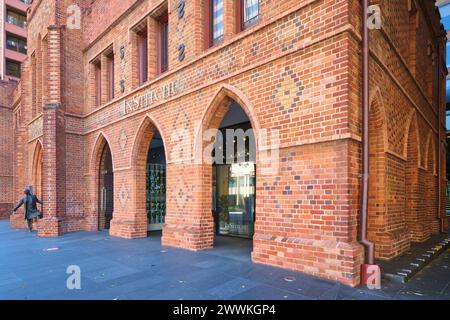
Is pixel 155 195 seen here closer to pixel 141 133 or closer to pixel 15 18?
pixel 141 133

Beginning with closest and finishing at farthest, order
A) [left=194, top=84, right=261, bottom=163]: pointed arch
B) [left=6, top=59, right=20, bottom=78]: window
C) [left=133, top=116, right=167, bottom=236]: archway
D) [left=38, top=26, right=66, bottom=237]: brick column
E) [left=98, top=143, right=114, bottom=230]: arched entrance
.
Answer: [left=194, top=84, right=261, bottom=163]: pointed arch → [left=133, top=116, right=167, bottom=236]: archway → [left=38, top=26, right=66, bottom=237]: brick column → [left=98, top=143, right=114, bottom=230]: arched entrance → [left=6, top=59, right=20, bottom=78]: window

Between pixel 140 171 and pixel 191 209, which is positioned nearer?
pixel 191 209

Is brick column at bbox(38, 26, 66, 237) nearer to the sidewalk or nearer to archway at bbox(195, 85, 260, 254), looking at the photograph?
the sidewalk

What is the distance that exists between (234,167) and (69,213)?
6576mm

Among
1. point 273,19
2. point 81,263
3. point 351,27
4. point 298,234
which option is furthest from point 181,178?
point 351,27

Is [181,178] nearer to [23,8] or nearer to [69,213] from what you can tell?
[69,213]

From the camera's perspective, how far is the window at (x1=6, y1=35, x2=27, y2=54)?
112ft

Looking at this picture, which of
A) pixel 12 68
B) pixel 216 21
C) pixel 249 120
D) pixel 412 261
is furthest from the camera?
pixel 12 68

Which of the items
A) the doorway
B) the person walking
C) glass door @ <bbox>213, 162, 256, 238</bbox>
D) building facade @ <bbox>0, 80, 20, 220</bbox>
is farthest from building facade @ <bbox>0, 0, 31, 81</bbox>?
glass door @ <bbox>213, 162, 256, 238</bbox>

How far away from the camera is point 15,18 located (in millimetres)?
34625

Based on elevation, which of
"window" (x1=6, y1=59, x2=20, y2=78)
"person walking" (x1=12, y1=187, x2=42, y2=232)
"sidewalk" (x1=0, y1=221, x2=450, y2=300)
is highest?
"window" (x1=6, y1=59, x2=20, y2=78)

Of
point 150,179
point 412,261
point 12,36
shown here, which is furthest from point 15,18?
point 412,261

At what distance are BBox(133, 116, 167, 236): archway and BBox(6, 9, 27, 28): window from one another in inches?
1250

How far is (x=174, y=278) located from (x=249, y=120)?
207 inches
